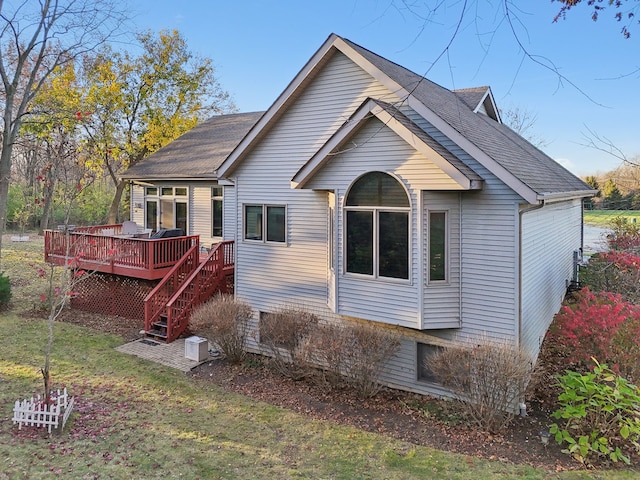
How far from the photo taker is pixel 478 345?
7906mm

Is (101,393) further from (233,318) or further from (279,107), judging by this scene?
(279,107)

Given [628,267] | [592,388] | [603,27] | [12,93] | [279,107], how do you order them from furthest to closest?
[12,93] → [628,267] → [279,107] → [592,388] → [603,27]

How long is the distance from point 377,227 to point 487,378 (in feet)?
11.1

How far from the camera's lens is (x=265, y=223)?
11359 millimetres

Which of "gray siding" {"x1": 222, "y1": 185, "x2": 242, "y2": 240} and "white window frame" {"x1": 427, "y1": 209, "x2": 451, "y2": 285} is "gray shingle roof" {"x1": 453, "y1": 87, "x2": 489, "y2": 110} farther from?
"gray siding" {"x1": 222, "y1": 185, "x2": 242, "y2": 240}

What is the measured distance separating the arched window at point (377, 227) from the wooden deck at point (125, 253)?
22.2 feet

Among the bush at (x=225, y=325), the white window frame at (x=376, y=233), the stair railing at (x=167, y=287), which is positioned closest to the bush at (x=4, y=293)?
the stair railing at (x=167, y=287)

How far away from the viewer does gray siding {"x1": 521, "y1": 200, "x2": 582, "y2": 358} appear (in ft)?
27.8

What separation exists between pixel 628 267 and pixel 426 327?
9021 mm

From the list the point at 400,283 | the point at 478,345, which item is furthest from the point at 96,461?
the point at 478,345

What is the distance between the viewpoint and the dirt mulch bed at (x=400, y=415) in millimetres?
6664

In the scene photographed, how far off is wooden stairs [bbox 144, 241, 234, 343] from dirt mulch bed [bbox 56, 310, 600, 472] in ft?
6.91

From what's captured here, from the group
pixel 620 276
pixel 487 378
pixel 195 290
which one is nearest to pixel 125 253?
A: pixel 195 290

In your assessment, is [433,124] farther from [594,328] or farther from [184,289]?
[184,289]
